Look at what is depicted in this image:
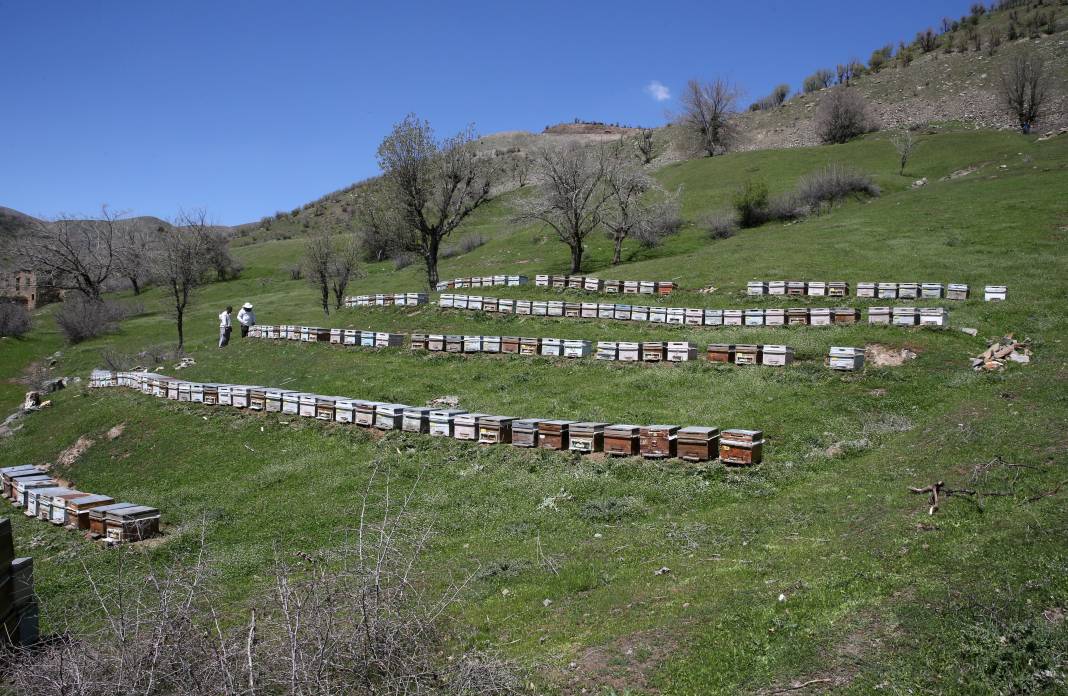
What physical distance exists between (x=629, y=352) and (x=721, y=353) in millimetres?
3522

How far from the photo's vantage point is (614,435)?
1777 cm

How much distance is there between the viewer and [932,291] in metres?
30.3

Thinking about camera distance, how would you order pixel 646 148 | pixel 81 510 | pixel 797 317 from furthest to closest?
pixel 646 148
pixel 797 317
pixel 81 510

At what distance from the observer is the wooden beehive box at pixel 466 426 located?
20.0 m

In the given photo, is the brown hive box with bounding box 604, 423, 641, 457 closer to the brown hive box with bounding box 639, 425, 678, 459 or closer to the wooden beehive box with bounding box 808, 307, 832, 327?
the brown hive box with bounding box 639, 425, 678, 459

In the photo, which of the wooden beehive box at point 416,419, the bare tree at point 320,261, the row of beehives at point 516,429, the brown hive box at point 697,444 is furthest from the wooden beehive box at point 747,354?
the bare tree at point 320,261

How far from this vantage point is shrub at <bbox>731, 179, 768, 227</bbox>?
193 feet

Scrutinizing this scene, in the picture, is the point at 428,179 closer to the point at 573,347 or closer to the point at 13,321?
the point at 573,347

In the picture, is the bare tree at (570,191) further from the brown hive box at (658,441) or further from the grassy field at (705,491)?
the brown hive box at (658,441)

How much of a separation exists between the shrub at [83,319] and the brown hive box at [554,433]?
54.4m

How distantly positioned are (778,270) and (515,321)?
629 inches

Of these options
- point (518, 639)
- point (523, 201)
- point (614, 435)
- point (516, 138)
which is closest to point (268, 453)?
point (614, 435)

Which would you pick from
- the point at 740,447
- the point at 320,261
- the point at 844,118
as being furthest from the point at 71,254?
the point at 844,118

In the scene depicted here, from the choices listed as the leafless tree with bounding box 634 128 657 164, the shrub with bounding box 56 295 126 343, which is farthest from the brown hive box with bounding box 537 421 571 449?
the leafless tree with bounding box 634 128 657 164
